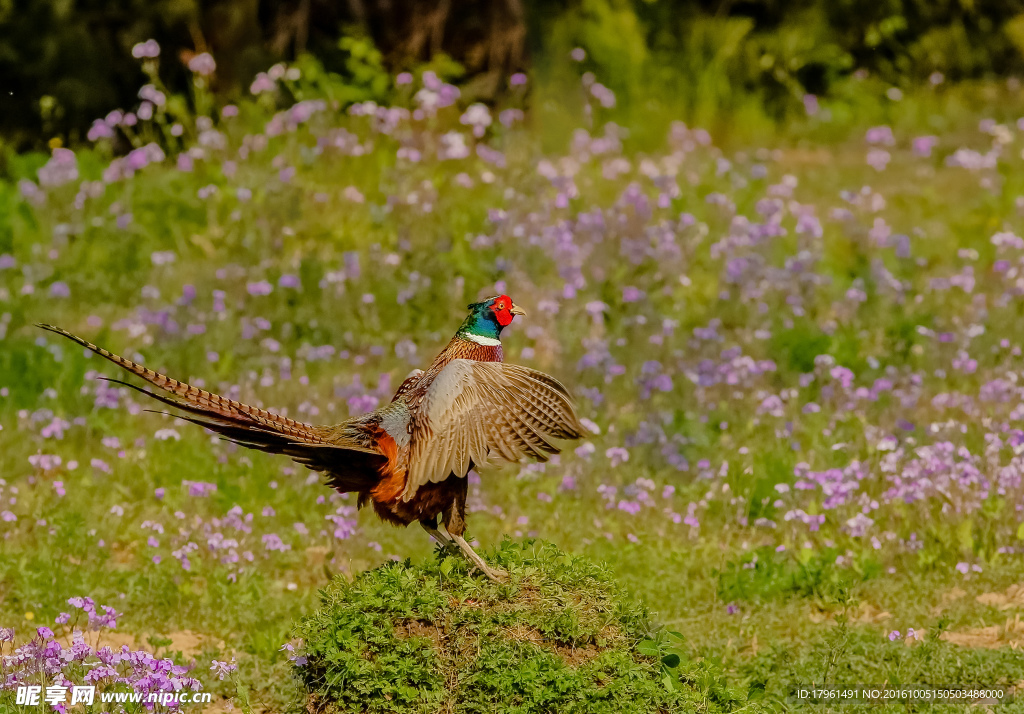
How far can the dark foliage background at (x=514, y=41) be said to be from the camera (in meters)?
12.2

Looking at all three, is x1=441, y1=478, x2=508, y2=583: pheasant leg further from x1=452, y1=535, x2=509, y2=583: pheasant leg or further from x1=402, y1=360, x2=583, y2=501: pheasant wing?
x1=402, y1=360, x2=583, y2=501: pheasant wing

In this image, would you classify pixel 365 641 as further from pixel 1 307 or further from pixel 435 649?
pixel 1 307

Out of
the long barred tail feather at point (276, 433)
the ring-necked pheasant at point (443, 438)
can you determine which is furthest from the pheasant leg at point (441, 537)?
the long barred tail feather at point (276, 433)

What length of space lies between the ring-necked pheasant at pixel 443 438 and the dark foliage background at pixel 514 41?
23.5 ft

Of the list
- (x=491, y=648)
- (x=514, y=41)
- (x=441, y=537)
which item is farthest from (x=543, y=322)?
(x=514, y=41)

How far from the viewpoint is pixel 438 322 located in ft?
31.0

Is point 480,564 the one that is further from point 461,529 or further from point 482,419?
point 482,419

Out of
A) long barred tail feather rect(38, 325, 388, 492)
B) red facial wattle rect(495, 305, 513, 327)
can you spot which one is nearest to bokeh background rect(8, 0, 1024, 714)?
long barred tail feather rect(38, 325, 388, 492)

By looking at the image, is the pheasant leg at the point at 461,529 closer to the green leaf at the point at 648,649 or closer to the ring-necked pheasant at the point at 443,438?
the ring-necked pheasant at the point at 443,438

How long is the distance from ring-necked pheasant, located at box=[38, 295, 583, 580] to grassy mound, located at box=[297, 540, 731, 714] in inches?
7.9

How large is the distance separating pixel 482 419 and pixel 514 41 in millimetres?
8754

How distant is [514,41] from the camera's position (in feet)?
42.9

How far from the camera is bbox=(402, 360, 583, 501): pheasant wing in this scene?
491 centimetres

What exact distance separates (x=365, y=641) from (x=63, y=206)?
688 centimetres
